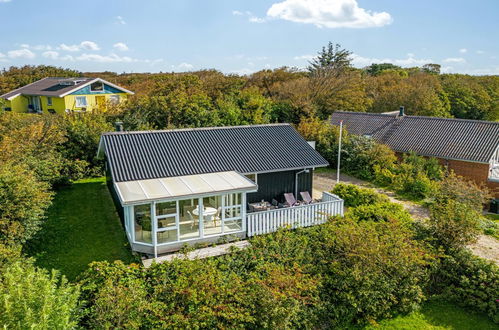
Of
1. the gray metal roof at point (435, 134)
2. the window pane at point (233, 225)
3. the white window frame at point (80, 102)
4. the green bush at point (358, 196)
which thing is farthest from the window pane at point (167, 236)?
the white window frame at point (80, 102)

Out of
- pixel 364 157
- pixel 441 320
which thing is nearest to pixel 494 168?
pixel 364 157

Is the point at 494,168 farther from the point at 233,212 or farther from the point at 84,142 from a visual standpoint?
the point at 84,142

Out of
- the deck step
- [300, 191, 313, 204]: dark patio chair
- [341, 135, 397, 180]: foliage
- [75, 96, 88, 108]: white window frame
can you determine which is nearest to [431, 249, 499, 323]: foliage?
[300, 191, 313, 204]: dark patio chair

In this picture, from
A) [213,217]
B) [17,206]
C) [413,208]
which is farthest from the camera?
[413,208]

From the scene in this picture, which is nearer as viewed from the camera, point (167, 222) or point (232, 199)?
point (167, 222)

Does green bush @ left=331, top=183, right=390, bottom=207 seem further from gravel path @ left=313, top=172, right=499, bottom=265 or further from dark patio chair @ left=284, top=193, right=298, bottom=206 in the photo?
dark patio chair @ left=284, top=193, right=298, bottom=206

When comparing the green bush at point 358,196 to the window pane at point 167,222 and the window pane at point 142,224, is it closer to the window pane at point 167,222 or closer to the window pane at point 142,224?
the window pane at point 167,222

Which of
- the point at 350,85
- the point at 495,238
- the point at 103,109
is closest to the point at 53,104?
the point at 103,109
